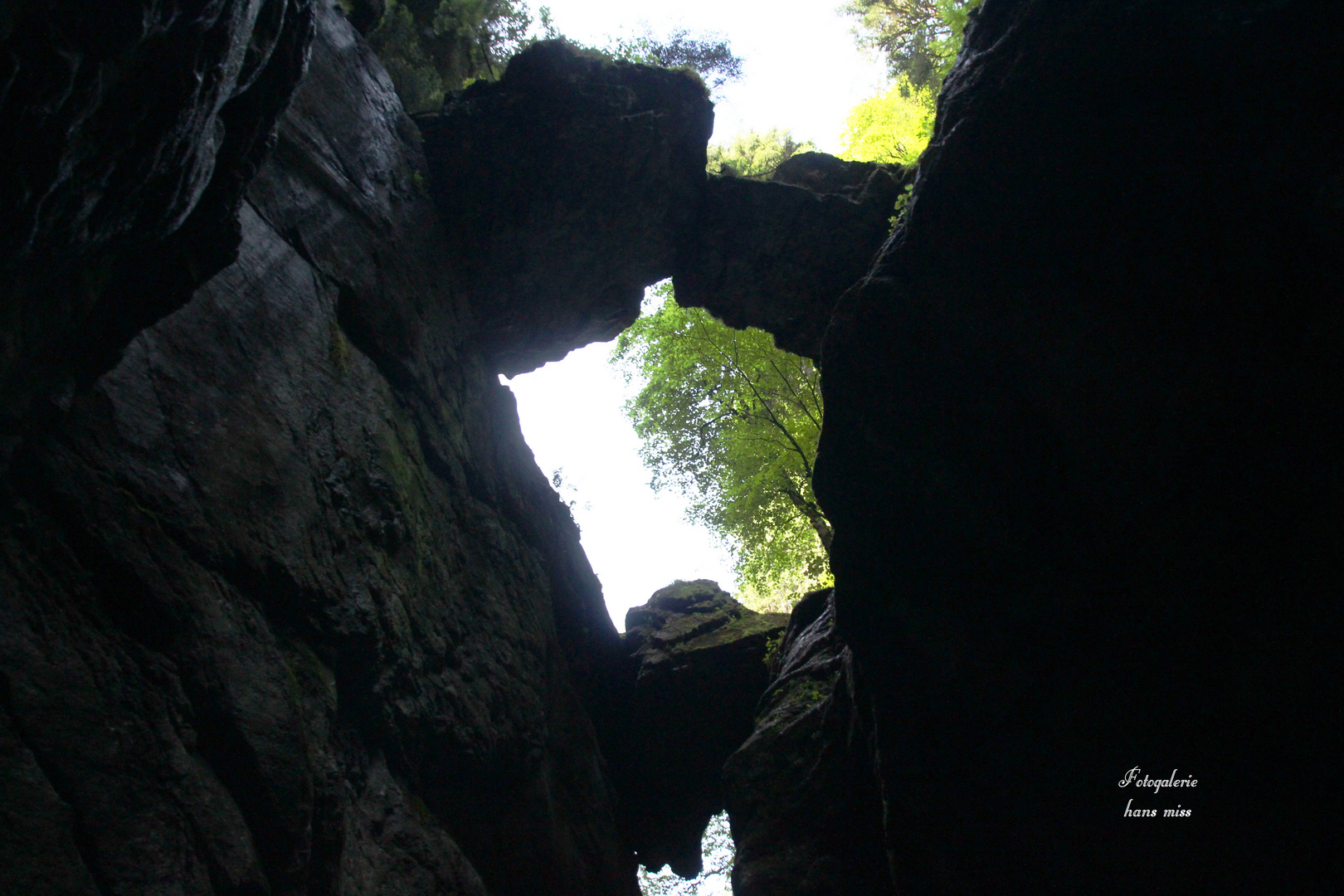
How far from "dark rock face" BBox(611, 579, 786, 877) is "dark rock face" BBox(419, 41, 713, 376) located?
7142mm

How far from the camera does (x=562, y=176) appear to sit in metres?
12.0

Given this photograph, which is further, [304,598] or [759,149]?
[759,149]

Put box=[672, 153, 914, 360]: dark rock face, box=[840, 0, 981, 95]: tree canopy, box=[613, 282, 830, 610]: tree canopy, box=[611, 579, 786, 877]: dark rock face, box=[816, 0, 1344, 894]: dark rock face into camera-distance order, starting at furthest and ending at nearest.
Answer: box=[840, 0, 981, 95]: tree canopy < box=[613, 282, 830, 610]: tree canopy < box=[611, 579, 786, 877]: dark rock face < box=[672, 153, 914, 360]: dark rock face < box=[816, 0, 1344, 894]: dark rock face

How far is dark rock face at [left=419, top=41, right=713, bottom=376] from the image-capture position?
1172cm

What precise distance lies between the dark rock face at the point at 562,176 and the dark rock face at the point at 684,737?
7142mm

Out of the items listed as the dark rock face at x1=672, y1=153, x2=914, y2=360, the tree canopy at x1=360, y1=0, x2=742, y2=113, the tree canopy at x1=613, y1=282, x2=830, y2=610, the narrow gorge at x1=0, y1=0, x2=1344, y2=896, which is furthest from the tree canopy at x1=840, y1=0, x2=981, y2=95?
the narrow gorge at x1=0, y1=0, x2=1344, y2=896

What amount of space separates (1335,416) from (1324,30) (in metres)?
3.17

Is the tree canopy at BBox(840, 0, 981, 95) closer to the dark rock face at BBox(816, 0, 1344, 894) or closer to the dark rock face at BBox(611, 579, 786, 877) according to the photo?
the dark rock face at BBox(816, 0, 1344, 894)

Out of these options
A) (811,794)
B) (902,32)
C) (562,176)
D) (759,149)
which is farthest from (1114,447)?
(902,32)

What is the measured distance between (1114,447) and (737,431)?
10071 millimetres

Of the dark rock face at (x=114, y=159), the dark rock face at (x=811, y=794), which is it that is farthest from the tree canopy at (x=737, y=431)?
the dark rock face at (x=114, y=159)

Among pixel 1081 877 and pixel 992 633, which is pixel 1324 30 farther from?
pixel 1081 877

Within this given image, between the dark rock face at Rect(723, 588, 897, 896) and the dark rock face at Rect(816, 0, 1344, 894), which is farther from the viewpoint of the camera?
the dark rock face at Rect(723, 588, 897, 896)

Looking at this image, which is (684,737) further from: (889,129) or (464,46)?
(464,46)
